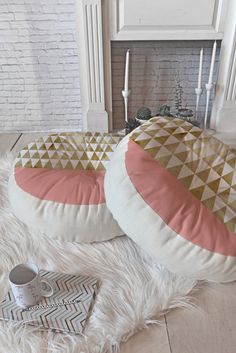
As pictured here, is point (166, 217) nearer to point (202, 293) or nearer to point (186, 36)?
point (202, 293)

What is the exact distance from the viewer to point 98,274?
917 mm

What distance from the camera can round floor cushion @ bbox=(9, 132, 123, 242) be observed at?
38.3 inches

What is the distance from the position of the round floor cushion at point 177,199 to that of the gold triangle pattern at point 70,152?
0.17 meters

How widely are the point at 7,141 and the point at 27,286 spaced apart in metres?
1.35

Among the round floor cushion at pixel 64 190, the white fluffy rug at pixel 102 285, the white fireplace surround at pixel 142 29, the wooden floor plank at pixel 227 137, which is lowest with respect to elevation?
the white fluffy rug at pixel 102 285

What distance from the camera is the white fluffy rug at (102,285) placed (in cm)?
72

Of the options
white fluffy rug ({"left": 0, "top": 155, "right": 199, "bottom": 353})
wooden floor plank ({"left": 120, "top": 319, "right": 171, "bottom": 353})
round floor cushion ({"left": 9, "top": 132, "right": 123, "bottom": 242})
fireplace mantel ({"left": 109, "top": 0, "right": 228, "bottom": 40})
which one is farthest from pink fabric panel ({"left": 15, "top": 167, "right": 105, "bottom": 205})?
fireplace mantel ({"left": 109, "top": 0, "right": 228, "bottom": 40})

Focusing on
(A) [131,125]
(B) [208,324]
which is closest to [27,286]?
(B) [208,324]

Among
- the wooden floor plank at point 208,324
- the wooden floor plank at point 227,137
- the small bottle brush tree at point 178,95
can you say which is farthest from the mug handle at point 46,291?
the wooden floor plank at point 227,137

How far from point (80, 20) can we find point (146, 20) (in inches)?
13.6

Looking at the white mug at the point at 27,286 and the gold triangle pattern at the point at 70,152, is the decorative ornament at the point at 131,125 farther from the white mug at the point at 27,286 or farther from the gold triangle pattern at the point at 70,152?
the white mug at the point at 27,286

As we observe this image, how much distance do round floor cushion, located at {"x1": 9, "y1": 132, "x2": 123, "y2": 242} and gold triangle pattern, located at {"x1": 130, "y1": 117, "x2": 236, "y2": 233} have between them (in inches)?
8.5

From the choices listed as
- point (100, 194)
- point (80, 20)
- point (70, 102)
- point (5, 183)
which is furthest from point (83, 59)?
point (100, 194)

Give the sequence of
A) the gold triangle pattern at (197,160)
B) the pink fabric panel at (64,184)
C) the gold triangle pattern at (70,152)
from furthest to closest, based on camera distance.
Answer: the gold triangle pattern at (70,152), the pink fabric panel at (64,184), the gold triangle pattern at (197,160)
